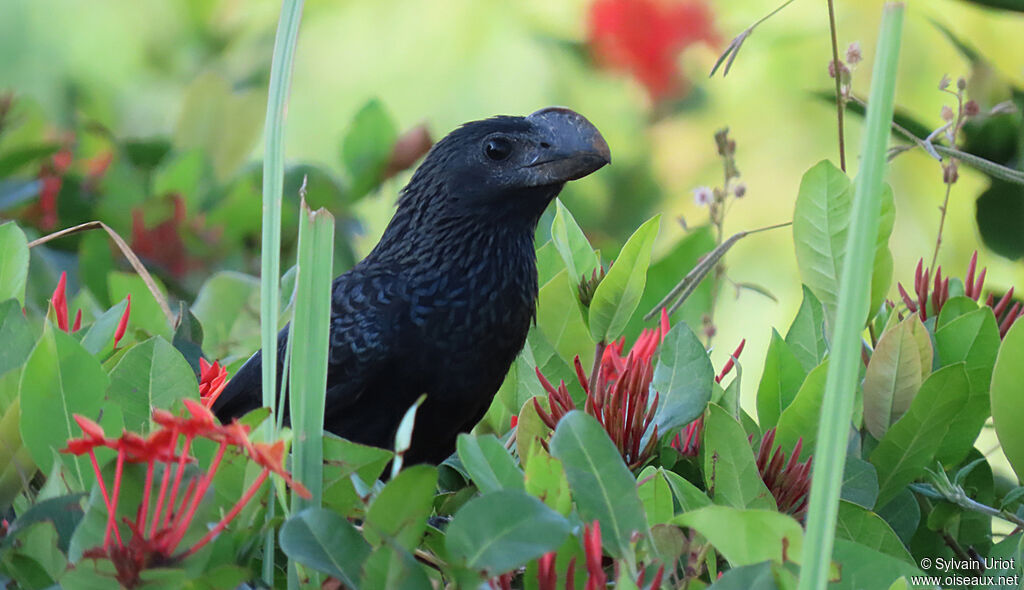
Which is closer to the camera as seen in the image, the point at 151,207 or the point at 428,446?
the point at 428,446

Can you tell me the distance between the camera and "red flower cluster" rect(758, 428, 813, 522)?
1.07m

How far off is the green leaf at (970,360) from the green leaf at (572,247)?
1.39 ft

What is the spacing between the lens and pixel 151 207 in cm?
235

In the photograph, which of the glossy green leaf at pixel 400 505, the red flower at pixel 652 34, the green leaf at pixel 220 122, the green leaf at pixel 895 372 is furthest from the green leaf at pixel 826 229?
the red flower at pixel 652 34

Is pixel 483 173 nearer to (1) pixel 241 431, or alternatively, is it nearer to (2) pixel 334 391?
(2) pixel 334 391

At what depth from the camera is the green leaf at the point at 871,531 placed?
102 cm

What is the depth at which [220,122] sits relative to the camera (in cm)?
265

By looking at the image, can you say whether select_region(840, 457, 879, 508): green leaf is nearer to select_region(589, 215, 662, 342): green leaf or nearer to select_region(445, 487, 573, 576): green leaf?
select_region(589, 215, 662, 342): green leaf

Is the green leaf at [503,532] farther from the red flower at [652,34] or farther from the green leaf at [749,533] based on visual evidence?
the red flower at [652,34]

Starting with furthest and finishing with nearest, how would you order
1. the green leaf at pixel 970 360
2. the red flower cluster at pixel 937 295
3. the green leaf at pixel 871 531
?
the red flower cluster at pixel 937 295, the green leaf at pixel 970 360, the green leaf at pixel 871 531

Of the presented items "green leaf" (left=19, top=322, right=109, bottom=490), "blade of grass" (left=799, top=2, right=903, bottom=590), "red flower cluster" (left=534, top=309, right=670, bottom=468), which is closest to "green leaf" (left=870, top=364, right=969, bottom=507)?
"red flower cluster" (left=534, top=309, right=670, bottom=468)

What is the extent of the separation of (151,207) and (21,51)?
2.66 m

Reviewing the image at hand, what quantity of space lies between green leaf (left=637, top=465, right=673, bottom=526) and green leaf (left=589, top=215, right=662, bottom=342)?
1.01ft

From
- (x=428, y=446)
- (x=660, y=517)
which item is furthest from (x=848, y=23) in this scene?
(x=660, y=517)
